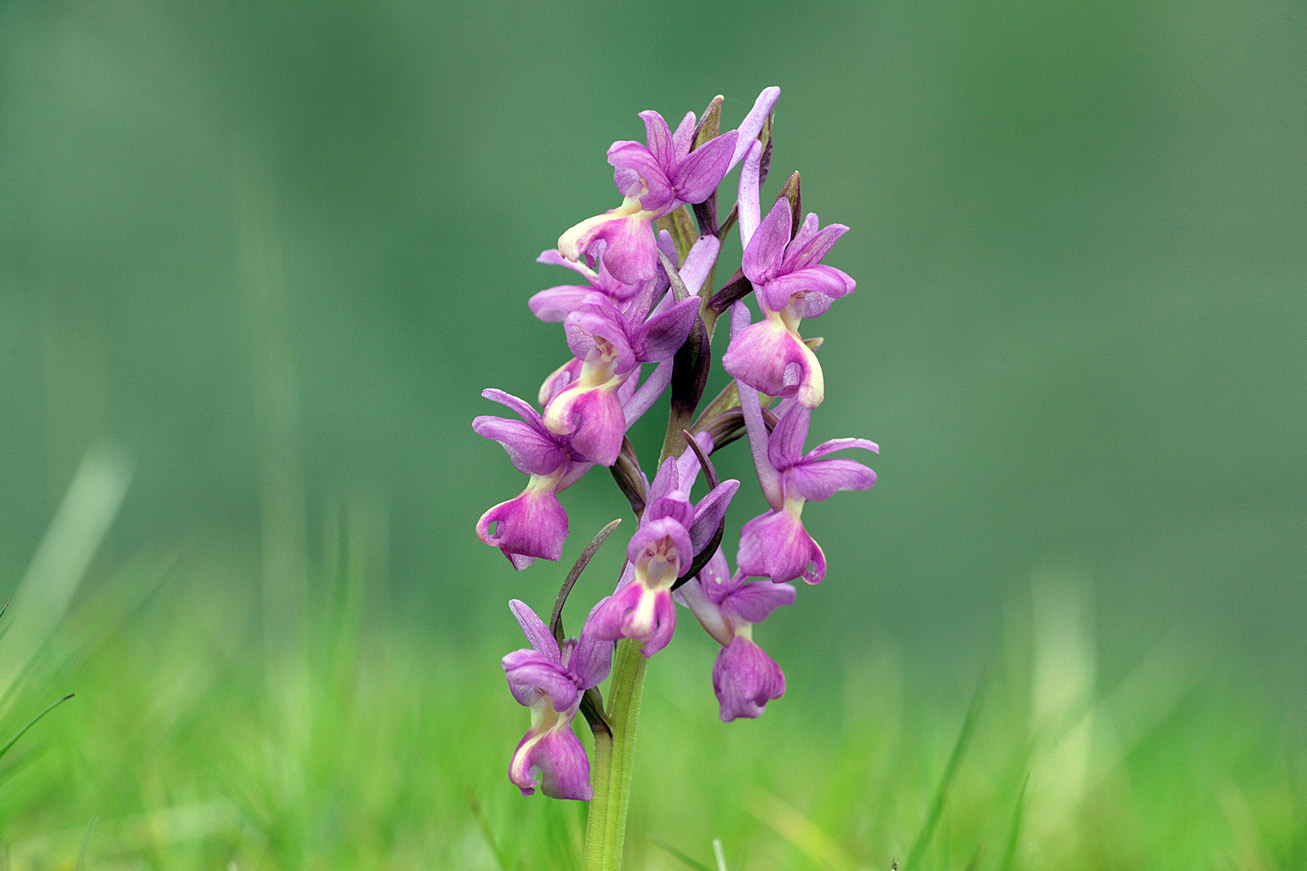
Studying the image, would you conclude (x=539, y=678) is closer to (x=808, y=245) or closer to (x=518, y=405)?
(x=518, y=405)

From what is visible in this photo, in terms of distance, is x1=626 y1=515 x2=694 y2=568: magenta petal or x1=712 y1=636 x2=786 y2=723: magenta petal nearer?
x1=626 y1=515 x2=694 y2=568: magenta petal

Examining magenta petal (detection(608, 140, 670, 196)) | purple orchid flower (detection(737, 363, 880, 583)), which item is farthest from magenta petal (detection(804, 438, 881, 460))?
magenta petal (detection(608, 140, 670, 196))

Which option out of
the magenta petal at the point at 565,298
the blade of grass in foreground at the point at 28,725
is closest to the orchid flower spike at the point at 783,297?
the magenta petal at the point at 565,298

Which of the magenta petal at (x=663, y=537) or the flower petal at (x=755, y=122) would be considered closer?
the magenta petal at (x=663, y=537)

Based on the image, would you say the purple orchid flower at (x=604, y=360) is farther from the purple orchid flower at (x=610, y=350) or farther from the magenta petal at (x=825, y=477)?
the magenta petal at (x=825, y=477)

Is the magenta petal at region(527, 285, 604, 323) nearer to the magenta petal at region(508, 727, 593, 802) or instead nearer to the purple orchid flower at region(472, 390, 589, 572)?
the purple orchid flower at region(472, 390, 589, 572)

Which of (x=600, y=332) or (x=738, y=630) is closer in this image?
(x=600, y=332)

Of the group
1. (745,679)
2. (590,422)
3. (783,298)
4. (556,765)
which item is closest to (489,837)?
(556,765)
